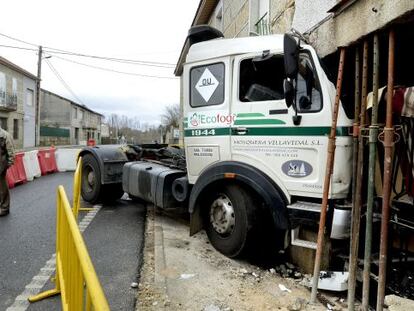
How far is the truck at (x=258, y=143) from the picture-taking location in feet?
13.2

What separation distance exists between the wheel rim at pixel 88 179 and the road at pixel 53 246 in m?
0.54

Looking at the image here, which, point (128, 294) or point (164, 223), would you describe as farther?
point (164, 223)

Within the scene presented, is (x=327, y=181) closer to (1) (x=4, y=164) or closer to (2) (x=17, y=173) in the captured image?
(1) (x=4, y=164)

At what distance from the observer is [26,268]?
4.38 metres

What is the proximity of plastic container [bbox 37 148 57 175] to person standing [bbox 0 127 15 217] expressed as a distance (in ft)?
22.6

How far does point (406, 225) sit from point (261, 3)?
287 inches

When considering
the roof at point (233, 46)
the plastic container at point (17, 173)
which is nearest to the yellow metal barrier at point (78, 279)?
the roof at point (233, 46)

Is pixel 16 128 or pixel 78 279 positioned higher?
pixel 16 128

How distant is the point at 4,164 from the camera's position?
22.6ft

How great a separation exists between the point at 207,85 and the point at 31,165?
9250 mm

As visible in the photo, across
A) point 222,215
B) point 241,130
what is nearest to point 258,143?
point 241,130

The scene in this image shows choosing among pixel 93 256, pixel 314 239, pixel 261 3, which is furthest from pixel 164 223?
pixel 261 3

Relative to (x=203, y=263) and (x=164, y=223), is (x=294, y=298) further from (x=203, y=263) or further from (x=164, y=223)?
(x=164, y=223)

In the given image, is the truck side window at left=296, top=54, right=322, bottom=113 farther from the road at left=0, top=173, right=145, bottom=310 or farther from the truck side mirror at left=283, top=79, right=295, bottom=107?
the road at left=0, top=173, right=145, bottom=310
